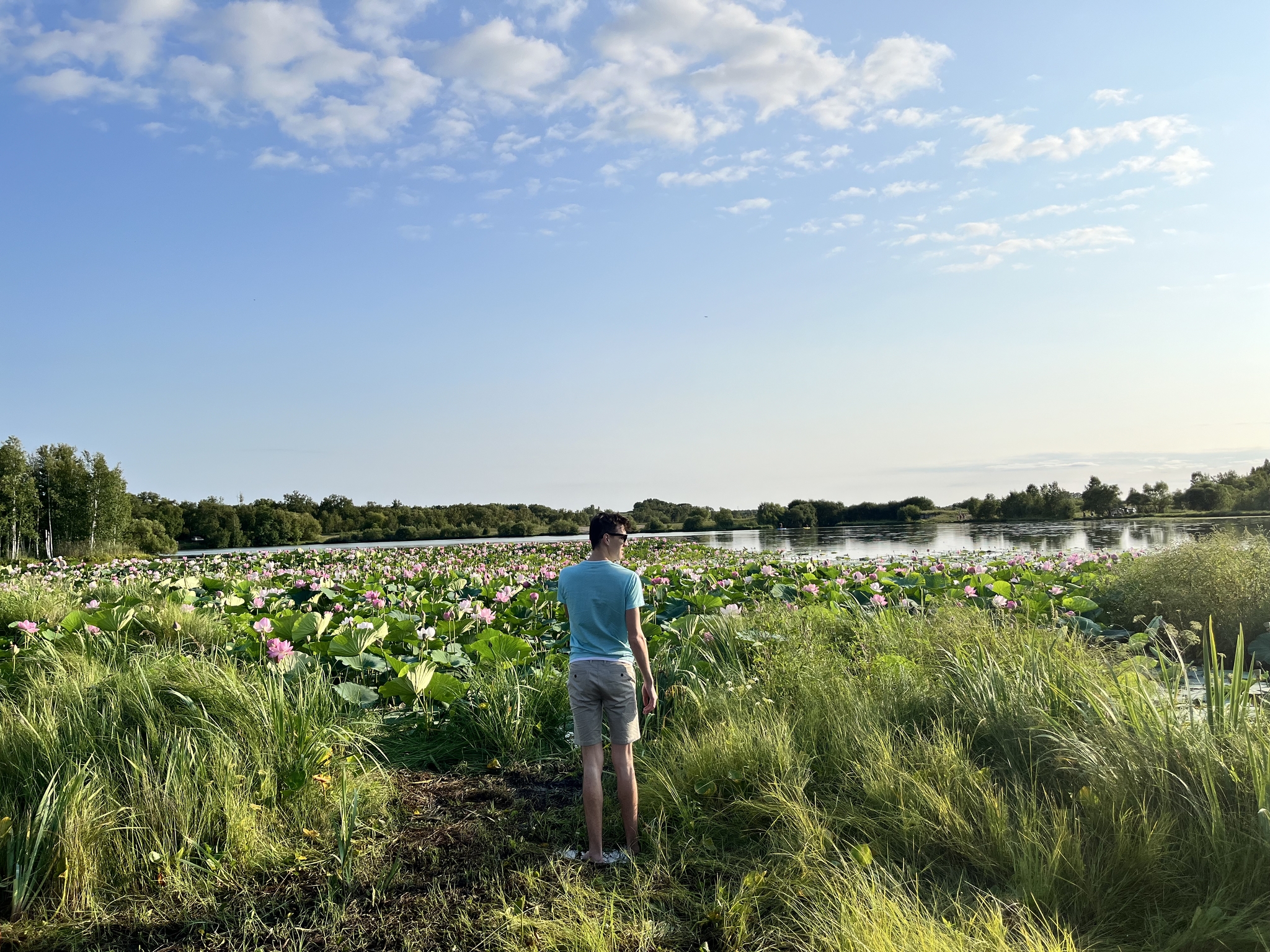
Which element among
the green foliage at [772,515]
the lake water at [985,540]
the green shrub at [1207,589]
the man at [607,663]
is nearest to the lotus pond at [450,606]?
the green shrub at [1207,589]

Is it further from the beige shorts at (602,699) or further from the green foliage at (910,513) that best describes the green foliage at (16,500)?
the green foliage at (910,513)

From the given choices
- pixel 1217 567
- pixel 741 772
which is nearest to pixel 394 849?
pixel 741 772

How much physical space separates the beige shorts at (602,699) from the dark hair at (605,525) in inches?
24.8

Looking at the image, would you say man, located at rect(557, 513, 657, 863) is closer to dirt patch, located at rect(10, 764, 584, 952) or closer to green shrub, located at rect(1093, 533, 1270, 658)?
dirt patch, located at rect(10, 764, 584, 952)

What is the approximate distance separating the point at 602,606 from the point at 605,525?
1.38 feet

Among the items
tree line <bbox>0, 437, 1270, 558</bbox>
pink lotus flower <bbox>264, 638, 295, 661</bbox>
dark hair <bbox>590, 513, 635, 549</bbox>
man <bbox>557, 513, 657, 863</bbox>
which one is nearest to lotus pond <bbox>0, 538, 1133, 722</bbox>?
pink lotus flower <bbox>264, 638, 295, 661</bbox>

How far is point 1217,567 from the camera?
906 cm

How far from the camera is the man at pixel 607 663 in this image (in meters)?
3.78

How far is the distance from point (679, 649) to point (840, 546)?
2523 centimetres

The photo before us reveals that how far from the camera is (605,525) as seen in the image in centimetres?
393

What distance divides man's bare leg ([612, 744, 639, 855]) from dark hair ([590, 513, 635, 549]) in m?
1.06

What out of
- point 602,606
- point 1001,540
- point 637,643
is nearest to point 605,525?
point 602,606

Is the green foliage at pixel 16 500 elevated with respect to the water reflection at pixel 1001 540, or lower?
elevated

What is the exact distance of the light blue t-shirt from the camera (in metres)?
3.78
